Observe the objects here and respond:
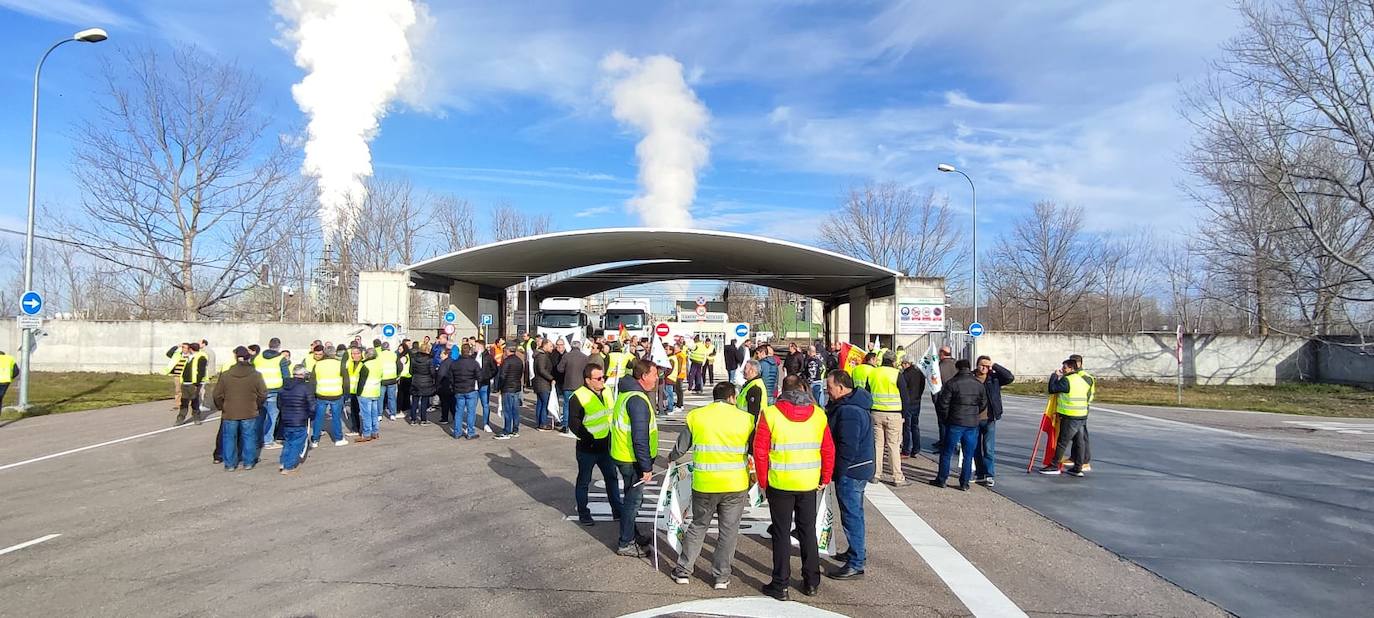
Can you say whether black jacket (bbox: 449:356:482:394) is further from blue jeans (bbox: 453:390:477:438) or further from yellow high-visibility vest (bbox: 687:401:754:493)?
yellow high-visibility vest (bbox: 687:401:754:493)

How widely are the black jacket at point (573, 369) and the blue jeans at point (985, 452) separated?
6423 mm

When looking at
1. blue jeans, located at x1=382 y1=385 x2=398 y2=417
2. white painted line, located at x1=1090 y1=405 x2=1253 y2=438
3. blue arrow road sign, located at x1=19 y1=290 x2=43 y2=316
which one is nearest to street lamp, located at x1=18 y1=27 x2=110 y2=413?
blue arrow road sign, located at x1=19 y1=290 x2=43 y2=316

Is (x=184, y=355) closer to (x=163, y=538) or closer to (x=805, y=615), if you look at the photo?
(x=163, y=538)

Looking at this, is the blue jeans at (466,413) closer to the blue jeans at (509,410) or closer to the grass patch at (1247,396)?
the blue jeans at (509,410)

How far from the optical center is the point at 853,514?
18.6 ft

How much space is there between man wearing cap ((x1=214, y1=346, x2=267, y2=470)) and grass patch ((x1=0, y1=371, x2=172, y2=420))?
10.6m

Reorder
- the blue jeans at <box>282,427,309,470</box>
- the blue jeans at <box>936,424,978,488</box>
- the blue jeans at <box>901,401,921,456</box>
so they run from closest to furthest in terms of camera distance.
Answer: the blue jeans at <box>936,424,978,488</box>, the blue jeans at <box>282,427,309,470</box>, the blue jeans at <box>901,401,921,456</box>

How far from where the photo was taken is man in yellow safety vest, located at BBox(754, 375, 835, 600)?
5129 millimetres

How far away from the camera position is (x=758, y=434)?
5227 millimetres

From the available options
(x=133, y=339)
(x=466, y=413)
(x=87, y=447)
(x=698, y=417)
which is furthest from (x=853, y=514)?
(x=133, y=339)

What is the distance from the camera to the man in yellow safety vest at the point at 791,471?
16.8 feet

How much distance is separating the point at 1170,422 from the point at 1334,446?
4.14 metres

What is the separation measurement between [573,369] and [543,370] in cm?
106

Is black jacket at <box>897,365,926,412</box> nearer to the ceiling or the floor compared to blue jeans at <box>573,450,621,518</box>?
nearer to the ceiling
